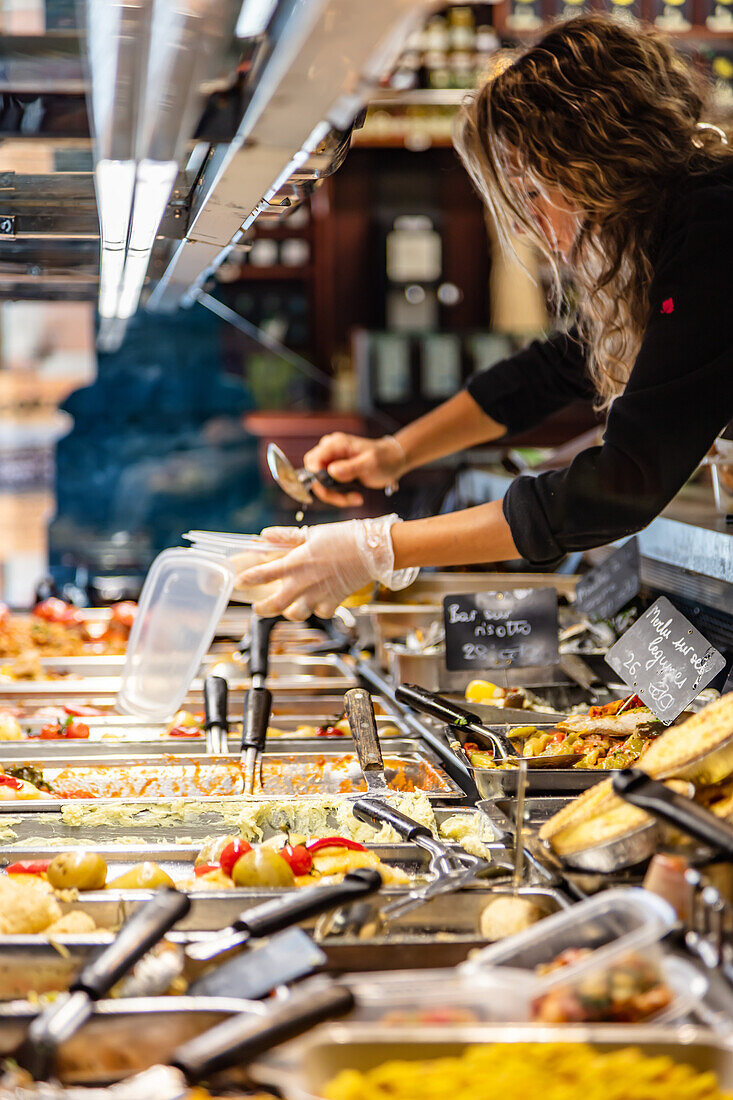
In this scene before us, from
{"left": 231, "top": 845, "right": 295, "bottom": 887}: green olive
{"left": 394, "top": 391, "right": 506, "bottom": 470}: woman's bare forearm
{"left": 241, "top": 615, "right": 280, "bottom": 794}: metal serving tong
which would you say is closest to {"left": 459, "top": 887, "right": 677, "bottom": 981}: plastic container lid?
{"left": 231, "top": 845, "right": 295, "bottom": 887}: green olive

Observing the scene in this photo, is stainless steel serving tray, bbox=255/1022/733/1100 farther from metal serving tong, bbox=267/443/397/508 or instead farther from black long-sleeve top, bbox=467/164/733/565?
metal serving tong, bbox=267/443/397/508

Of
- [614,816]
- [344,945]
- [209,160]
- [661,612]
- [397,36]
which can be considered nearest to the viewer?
[397,36]

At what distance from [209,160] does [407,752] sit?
1.21 m

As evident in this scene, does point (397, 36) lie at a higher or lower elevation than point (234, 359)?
higher

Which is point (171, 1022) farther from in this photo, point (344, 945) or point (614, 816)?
point (614, 816)

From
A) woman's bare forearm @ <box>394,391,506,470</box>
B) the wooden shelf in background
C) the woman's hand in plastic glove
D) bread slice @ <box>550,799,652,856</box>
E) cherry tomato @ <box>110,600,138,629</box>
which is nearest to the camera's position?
bread slice @ <box>550,799,652,856</box>

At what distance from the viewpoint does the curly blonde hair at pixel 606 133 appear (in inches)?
77.7

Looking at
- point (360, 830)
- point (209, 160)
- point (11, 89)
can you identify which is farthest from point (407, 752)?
point (11, 89)

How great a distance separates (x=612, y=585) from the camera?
2.75 m

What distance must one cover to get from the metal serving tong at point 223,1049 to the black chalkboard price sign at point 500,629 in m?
1.57

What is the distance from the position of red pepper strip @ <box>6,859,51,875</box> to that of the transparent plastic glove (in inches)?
23.7

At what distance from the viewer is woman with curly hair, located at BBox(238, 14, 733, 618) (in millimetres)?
1843

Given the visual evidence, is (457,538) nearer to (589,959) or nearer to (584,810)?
Answer: (584,810)

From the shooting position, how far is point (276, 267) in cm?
730
